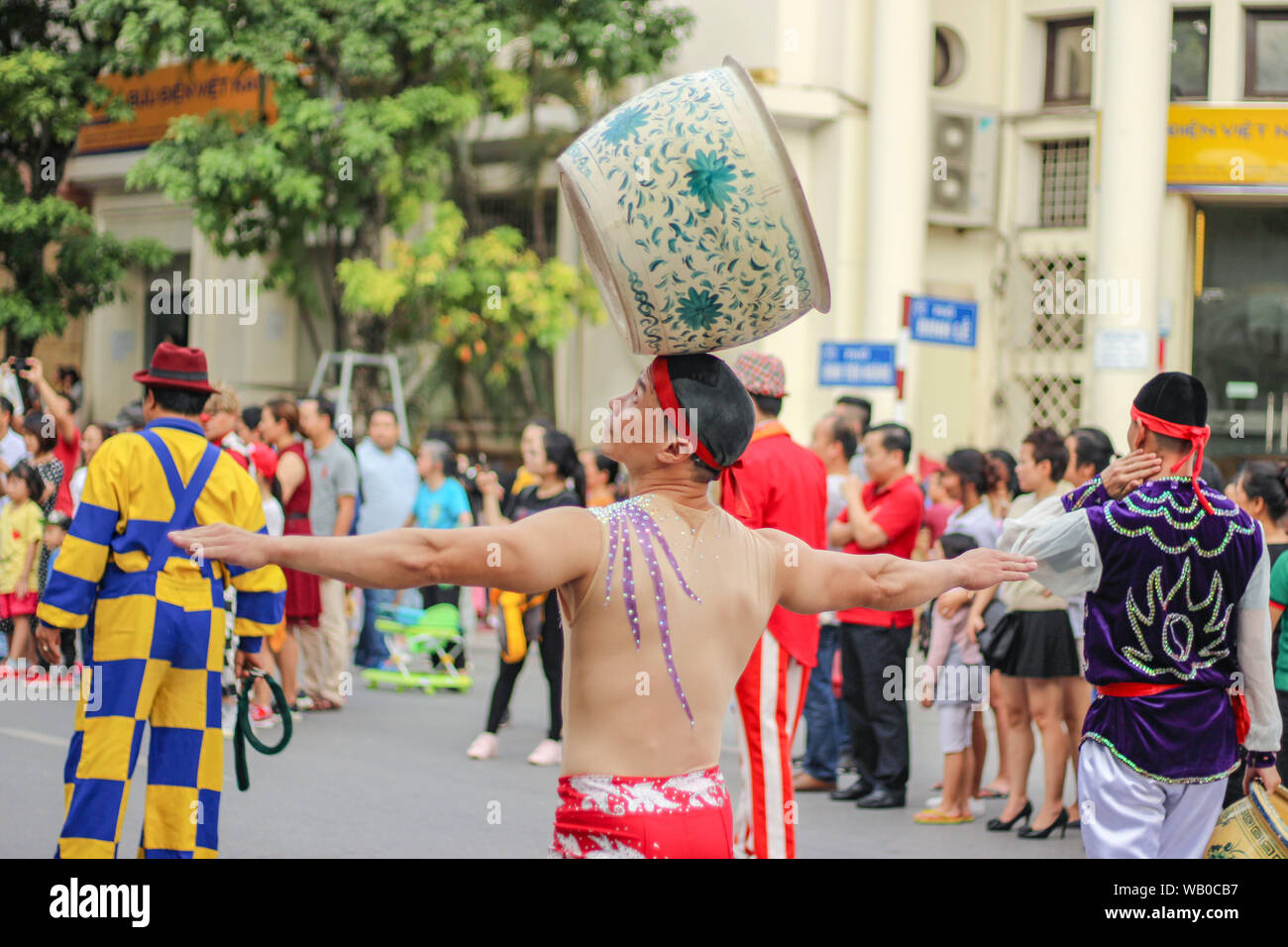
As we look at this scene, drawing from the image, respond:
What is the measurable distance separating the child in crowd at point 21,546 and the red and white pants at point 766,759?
7.03m

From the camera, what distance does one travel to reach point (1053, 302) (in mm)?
21703

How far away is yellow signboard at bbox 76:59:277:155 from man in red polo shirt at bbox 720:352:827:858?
1583 cm

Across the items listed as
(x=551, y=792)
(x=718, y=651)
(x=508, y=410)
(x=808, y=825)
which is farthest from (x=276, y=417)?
(x=508, y=410)

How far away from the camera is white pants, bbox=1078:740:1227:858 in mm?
4590

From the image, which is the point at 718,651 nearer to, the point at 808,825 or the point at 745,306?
the point at 745,306

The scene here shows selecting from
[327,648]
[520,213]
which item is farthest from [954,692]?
[520,213]

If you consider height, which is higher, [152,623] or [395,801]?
[152,623]

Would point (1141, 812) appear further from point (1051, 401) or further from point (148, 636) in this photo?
point (1051, 401)

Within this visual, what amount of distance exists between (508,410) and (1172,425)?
17.8 m

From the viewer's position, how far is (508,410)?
72.3ft

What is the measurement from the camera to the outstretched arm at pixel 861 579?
3.27 metres

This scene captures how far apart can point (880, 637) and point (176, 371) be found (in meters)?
4.05
